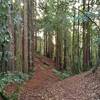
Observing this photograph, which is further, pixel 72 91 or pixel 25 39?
pixel 25 39

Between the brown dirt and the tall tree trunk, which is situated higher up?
the tall tree trunk

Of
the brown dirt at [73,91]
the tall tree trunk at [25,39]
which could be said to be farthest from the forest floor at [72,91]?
the tall tree trunk at [25,39]

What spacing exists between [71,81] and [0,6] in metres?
7.70

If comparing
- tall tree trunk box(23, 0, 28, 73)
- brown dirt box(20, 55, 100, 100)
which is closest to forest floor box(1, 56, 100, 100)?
brown dirt box(20, 55, 100, 100)

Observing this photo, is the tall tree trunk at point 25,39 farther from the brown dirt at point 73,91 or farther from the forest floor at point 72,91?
the brown dirt at point 73,91

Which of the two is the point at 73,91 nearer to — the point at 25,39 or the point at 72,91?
the point at 72,91

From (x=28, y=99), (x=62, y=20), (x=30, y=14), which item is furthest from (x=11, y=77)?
(x=62, y=20)

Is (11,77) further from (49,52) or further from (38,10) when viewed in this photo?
(49,52)

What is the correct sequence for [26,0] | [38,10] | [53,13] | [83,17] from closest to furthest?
[83,17] < [26,0] < [53,13] < [38,10]

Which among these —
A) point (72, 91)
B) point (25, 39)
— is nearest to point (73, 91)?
point (72, 91)

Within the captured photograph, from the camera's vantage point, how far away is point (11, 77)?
7262mm

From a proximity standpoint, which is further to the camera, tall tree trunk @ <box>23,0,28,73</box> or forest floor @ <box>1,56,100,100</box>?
tall tree trunk @ <box>23,0,28,73</box>

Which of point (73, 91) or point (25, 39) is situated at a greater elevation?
point (25, 39)

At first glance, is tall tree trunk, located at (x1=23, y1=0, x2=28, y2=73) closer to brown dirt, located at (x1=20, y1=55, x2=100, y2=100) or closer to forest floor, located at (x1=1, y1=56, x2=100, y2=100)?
forest floor, located at (x1=1, y1=56, x2=100, y2=100)
